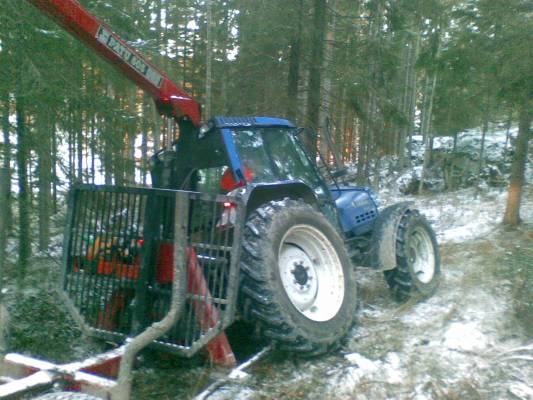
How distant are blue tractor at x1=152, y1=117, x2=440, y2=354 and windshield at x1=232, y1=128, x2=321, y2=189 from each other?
0.4 inches

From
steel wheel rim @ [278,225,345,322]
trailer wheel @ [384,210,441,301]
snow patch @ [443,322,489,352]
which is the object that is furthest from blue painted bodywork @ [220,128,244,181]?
snow patch @ [443,322,489,352]

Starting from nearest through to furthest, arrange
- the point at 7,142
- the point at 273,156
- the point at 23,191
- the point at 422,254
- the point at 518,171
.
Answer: the point at 273,156
the point at 7,142
the point at 422,254
the point at 23,191
the point at 518,171

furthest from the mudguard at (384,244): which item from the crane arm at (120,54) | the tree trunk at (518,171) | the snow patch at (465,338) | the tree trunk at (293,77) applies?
the tree trunk at (293,77)

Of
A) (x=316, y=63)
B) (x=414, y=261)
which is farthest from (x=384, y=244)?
(x=316, y=63)


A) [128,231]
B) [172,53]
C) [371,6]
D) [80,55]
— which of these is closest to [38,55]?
[80,55]

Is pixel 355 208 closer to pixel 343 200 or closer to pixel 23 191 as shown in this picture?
pixel 343 200

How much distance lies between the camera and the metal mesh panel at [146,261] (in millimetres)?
4164

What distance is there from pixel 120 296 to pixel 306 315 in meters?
1.57

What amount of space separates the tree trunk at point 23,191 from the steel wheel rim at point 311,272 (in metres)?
3.56

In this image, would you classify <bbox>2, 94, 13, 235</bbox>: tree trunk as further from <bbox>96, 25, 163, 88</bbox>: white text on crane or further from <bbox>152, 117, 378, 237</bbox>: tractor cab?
<bbox>96, 25, 163, 88</bbox>: white text on crane

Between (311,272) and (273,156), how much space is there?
4.13 feet

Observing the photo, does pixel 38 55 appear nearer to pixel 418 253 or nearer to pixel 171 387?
pixel 171 387

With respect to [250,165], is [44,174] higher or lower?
lower

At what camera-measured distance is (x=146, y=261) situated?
14.3ft
